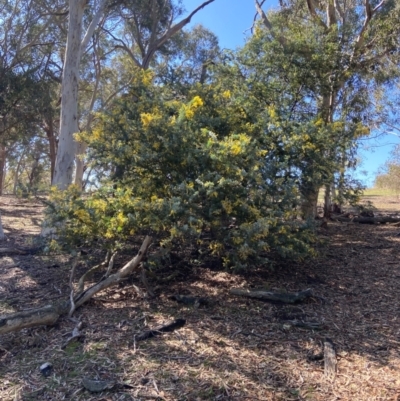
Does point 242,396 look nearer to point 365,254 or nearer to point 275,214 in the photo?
point 275,214

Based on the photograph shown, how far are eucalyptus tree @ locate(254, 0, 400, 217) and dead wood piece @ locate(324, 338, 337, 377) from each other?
2.64 m

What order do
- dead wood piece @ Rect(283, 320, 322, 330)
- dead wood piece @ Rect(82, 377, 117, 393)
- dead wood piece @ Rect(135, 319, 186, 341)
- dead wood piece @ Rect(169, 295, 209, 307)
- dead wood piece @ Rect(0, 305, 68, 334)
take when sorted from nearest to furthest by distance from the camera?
dead wood piece @ Rect(82, 377, 117, 393) < dead wood piece @ Rect(0, 305, 68, 334) < dead wood piece @ Rect(135, 319, 186, 341) < dead wood piece @ Rect(283, 320, 322, 330) < dead wood piece @ Rect(169, 295, 209, 307)

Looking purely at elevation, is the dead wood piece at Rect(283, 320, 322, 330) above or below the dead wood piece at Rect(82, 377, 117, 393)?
above

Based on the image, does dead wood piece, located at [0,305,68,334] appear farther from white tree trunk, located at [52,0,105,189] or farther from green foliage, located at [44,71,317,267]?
white tree trunk, located at [52,0,105,189]

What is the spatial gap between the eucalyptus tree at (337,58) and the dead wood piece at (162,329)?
281 centimetres

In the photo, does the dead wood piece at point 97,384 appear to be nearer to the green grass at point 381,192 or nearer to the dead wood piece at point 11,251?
the dead wood piece at point 11,251

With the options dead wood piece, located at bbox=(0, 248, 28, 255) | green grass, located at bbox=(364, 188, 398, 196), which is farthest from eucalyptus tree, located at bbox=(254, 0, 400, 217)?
green grass, located at bbox=(364, 188, 398, 196)

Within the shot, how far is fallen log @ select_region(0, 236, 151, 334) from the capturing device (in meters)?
3.92

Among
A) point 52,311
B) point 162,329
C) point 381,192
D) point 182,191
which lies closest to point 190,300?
point 162,329

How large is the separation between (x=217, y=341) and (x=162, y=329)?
1.87 feet

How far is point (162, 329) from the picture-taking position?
4125 millimetres

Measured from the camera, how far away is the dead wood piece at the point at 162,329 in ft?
13.1

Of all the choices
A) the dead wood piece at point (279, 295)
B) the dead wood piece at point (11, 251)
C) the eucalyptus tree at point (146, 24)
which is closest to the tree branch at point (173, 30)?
the eucalyptus tree at point (146, 24)

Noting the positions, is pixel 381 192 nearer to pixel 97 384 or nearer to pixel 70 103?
pixel 70 103
